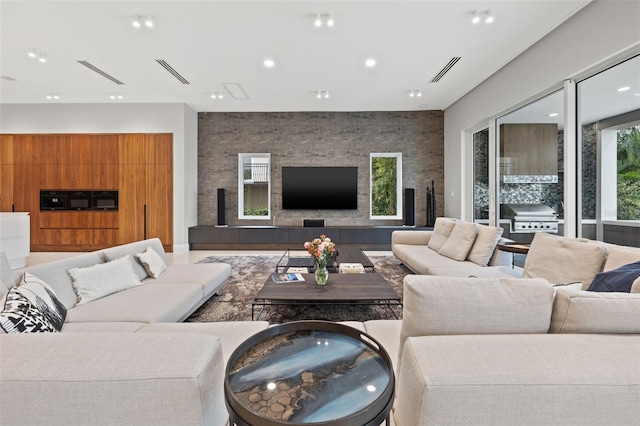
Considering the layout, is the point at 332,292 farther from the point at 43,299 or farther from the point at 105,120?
the point at 105,120

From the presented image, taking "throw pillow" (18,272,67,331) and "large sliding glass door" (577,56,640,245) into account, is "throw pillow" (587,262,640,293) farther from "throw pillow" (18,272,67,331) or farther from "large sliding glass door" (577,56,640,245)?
"throw pillow" (18,272,67,331)

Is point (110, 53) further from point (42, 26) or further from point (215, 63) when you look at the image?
point (215, 63)

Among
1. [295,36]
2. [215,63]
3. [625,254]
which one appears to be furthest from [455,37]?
[215,63]

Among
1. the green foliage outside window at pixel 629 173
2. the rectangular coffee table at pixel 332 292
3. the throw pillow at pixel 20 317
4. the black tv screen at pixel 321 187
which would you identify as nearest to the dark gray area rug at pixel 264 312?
the rectangular coffee table at pixel 332 292

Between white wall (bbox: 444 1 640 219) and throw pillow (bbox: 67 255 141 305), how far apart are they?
4597mm

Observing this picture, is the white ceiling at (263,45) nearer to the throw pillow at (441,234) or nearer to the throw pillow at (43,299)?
the throw pillow at (441,234)

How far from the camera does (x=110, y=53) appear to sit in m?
3.96

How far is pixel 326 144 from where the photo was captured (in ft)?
21.6

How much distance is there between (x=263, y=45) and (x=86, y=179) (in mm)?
4855

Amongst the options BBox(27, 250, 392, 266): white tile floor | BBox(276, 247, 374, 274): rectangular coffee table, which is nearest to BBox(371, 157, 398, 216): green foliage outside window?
BBox(27, 250, 392, 266): white tile floor

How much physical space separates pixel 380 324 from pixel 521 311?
0.92 metres

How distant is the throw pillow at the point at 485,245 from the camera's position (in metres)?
3.31

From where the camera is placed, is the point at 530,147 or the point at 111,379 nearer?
the point at 111,379

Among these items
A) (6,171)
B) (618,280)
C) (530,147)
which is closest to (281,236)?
(530,147)
